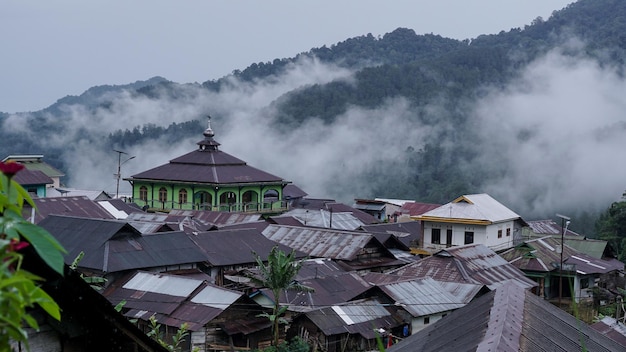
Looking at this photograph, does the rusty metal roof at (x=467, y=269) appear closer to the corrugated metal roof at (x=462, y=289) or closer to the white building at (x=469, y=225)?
the corrugated metal roof at (x=462, y=289)

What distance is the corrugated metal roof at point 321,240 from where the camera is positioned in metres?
28.2

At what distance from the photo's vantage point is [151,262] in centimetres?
2306

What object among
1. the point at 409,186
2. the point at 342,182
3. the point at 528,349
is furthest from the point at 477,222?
the point at 342,182

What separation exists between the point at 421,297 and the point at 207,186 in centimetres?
2283

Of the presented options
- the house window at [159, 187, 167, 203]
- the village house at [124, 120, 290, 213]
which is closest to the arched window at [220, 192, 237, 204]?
the village house at [124, 120, 290, 213]

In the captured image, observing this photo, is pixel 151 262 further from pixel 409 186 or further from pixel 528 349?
pixel 409 186

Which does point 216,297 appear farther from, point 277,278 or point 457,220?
point 457,220

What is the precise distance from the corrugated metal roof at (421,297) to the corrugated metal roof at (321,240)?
4125 millimetres

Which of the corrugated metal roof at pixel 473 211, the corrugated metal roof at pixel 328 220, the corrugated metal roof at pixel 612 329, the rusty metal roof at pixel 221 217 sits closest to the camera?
the corrugated metal roof at pixel 612 329

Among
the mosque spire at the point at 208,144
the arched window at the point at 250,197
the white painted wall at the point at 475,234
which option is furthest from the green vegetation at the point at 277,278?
the mosque spire at the point at 208,144

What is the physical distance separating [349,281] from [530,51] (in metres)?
125

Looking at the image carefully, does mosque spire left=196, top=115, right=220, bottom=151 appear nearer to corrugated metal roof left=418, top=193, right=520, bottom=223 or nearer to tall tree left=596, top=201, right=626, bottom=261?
corrugated metal roof left=418, top=193, right=520, bottom=223

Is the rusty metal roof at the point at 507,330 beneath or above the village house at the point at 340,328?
above

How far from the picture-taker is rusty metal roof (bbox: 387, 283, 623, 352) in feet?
18.5
